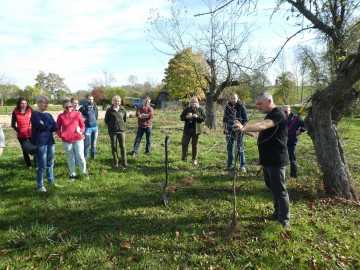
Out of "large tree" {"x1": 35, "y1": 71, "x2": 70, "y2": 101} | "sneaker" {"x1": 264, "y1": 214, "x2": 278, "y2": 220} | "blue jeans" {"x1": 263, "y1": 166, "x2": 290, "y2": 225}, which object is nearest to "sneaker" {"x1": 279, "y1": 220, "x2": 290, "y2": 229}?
"blue jeans" {"x1": 263, "y1": 166, "x2": 290, "y2": 225}

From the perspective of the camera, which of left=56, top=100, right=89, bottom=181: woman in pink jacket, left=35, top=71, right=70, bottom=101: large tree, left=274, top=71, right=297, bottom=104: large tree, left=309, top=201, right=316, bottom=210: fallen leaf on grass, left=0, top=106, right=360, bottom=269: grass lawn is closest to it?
left=0, top=106, right=360, bottom=269: grass lawn

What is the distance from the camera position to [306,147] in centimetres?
1127

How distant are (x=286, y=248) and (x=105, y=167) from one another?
5.08 meters

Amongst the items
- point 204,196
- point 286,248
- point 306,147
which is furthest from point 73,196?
point 306,147

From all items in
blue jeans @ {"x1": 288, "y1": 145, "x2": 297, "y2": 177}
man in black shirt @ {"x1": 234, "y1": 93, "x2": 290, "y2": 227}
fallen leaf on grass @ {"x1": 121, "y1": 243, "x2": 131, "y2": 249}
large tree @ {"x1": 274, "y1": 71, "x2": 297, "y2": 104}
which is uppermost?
large tree @ {"x1": 274, "y1": 71, "x2": 297, "y2": 104}

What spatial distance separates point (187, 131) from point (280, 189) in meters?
3.93

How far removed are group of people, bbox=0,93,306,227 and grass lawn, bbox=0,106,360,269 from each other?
0.47 m

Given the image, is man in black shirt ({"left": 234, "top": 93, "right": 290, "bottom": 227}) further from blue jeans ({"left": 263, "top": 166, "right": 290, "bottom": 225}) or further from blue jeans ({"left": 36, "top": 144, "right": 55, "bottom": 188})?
blue jeans ({"left": 36, "top": 144, "right": 55, "bottom": 188})

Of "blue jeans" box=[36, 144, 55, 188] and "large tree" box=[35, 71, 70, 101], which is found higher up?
"large tree" box=[35, 71, 70, 101]

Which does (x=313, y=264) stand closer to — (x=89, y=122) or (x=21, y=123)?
(x=89, y=122)

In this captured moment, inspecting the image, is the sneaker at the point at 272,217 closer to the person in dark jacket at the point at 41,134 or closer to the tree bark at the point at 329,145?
the tree bark at the point at 329,145

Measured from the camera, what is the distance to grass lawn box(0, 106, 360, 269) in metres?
3.40

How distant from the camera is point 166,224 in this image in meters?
4.27

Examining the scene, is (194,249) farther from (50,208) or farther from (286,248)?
(50,208)
